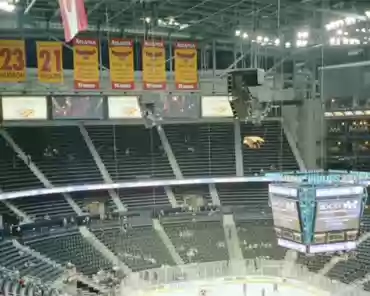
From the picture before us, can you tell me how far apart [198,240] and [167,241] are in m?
1.57

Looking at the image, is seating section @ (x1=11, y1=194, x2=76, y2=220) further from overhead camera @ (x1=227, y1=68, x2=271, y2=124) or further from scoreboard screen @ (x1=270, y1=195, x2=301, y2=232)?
overhead camera @ (x1=227, y1=68, x2=271, y2=124)

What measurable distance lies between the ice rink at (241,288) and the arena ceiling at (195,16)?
37.2ft

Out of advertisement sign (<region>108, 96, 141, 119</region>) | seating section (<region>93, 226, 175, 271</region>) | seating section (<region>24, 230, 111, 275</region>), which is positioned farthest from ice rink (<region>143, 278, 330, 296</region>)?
advertisement sign (<region>108, 96, 141, 119</region>)

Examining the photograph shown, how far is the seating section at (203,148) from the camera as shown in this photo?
34031 mm

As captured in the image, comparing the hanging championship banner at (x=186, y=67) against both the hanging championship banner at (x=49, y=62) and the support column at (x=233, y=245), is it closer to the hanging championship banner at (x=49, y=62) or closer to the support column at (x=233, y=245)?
the hanging championship banner at (x=49, y=62)

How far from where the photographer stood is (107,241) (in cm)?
2919

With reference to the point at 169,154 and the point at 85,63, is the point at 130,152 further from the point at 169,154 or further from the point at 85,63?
the point at 85,63

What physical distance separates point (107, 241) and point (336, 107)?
46.0 feet

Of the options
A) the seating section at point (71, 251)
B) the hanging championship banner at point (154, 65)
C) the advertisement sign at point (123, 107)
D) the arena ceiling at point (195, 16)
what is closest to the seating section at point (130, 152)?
the advertisement sign at point (123, 107)

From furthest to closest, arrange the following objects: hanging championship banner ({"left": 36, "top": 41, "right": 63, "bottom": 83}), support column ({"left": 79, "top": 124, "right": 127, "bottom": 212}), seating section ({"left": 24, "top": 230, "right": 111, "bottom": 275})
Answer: support column ({"left": 79, "top": 124, "right": 127, "bottom": 212})
seating section ({"left": 24, "top": 230, "right": 111, "bottom": 275})
hanging championship banner ({"left": 36, "top": 41, "right": 63, "bottom": 83})

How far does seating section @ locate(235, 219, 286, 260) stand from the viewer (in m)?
29.1

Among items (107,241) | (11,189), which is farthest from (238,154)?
(11,189)

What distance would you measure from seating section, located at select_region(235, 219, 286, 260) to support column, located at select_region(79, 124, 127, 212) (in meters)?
6.38

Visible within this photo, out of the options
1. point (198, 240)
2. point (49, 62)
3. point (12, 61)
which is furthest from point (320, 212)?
point (12, 61)
